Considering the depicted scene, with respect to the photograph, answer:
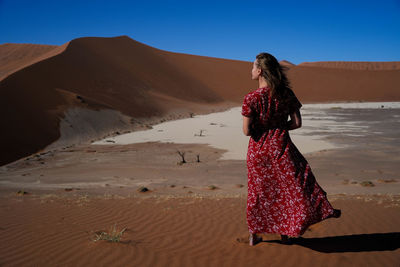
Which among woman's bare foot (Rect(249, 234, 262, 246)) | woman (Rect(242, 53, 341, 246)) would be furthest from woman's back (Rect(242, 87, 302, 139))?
woman's bare foot (Rect(249, 234, 262, 246))

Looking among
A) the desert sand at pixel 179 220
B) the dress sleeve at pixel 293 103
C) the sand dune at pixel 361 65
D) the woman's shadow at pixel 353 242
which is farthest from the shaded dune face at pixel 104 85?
Result: the sand dune at pixel 361 65

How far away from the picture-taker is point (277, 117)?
11.1 ft

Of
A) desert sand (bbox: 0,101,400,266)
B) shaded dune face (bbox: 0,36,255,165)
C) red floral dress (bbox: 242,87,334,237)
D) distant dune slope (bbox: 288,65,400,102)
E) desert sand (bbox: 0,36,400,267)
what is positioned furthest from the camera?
distant dune slope (bbox: 288,65,400,102)

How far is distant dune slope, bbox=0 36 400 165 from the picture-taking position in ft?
62.9

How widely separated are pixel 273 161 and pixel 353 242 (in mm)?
1350

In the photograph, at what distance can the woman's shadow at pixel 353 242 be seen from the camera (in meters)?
3.55

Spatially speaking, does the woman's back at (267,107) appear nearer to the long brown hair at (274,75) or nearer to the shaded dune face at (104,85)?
the long brown hair at (274,75)

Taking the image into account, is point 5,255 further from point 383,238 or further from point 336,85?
point 336,85

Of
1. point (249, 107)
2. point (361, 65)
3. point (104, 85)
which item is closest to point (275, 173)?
point (249, 107)

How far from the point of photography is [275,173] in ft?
11.0

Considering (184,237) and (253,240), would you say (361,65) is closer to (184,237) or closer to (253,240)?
(184,237)

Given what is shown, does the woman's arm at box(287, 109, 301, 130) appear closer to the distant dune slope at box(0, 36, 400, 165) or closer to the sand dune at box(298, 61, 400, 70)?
the distant dune slope at box(0, 36, 400, 165)

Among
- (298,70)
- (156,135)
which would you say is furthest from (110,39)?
(156,135)

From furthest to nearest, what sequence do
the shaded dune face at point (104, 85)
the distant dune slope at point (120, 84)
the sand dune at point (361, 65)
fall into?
the sand dune at point (361, 65), the distant dune slope at point (120, 84), the shaded dune face at point (104, 85)
